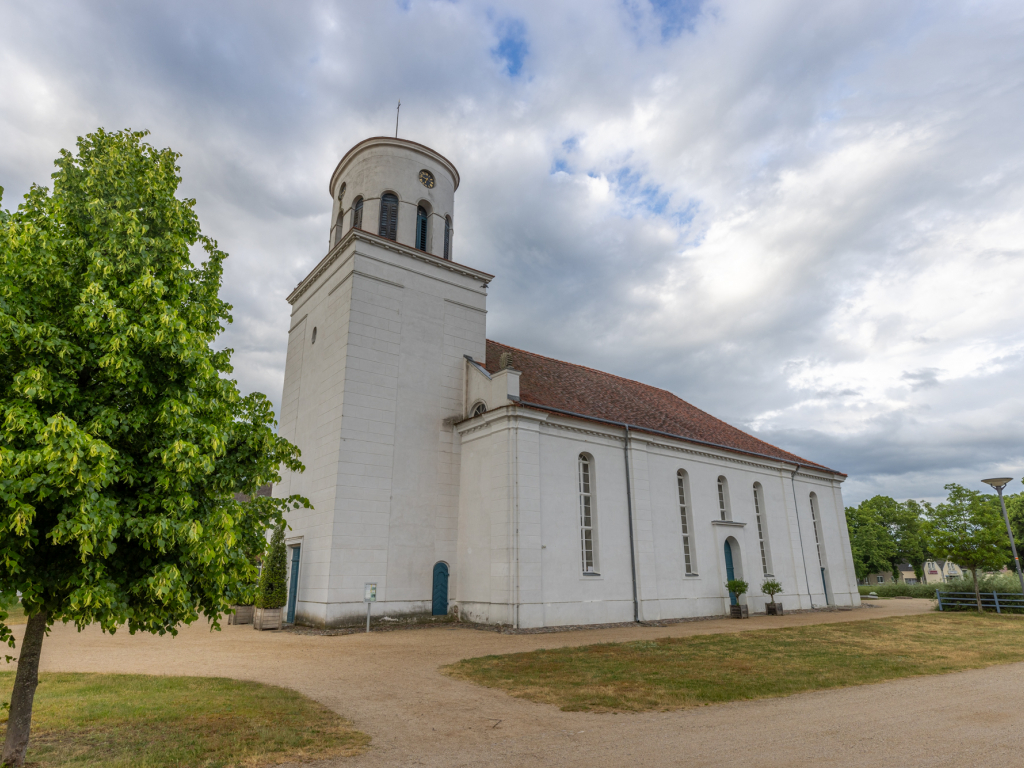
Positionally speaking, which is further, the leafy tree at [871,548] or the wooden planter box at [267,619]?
the leafy tree at [871,548]

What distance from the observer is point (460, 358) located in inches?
949

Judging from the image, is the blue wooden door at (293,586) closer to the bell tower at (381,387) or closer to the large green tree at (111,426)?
the bell tower at (381,387)

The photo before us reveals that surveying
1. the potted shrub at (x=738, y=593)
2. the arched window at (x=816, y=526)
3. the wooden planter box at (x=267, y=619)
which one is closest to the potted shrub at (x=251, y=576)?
the wooden planter box at (x=267, y=619)

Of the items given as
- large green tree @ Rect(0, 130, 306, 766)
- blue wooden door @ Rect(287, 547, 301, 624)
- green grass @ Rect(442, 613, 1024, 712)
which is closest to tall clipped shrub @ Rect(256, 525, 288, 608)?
blue wooden door @ Rect(287, 547, 301, 624)

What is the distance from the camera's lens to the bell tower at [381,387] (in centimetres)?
1983

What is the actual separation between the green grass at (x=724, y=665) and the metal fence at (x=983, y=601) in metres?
7.99

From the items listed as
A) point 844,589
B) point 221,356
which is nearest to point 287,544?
point 221,356

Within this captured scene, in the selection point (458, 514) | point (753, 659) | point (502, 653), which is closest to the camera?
point (753, 659)

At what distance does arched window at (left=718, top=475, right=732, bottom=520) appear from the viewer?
1059 inches

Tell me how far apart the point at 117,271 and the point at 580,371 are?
24749 mm

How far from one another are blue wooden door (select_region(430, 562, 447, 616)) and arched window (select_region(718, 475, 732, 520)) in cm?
1324

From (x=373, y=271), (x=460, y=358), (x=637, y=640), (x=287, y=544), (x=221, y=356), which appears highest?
(x=373, y=271)

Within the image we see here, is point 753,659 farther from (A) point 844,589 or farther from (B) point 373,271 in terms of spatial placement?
(A) point 844,589

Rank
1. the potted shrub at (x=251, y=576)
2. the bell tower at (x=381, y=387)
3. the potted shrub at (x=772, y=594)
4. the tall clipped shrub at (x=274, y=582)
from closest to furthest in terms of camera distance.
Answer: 1. the potted shrub at (x=251, y=576)
2. the tall clipped shrub at (x=274, y=582)
3. the bell tower at (x=381, y=387)
4. the potted shrub at (x=772, y=594)
